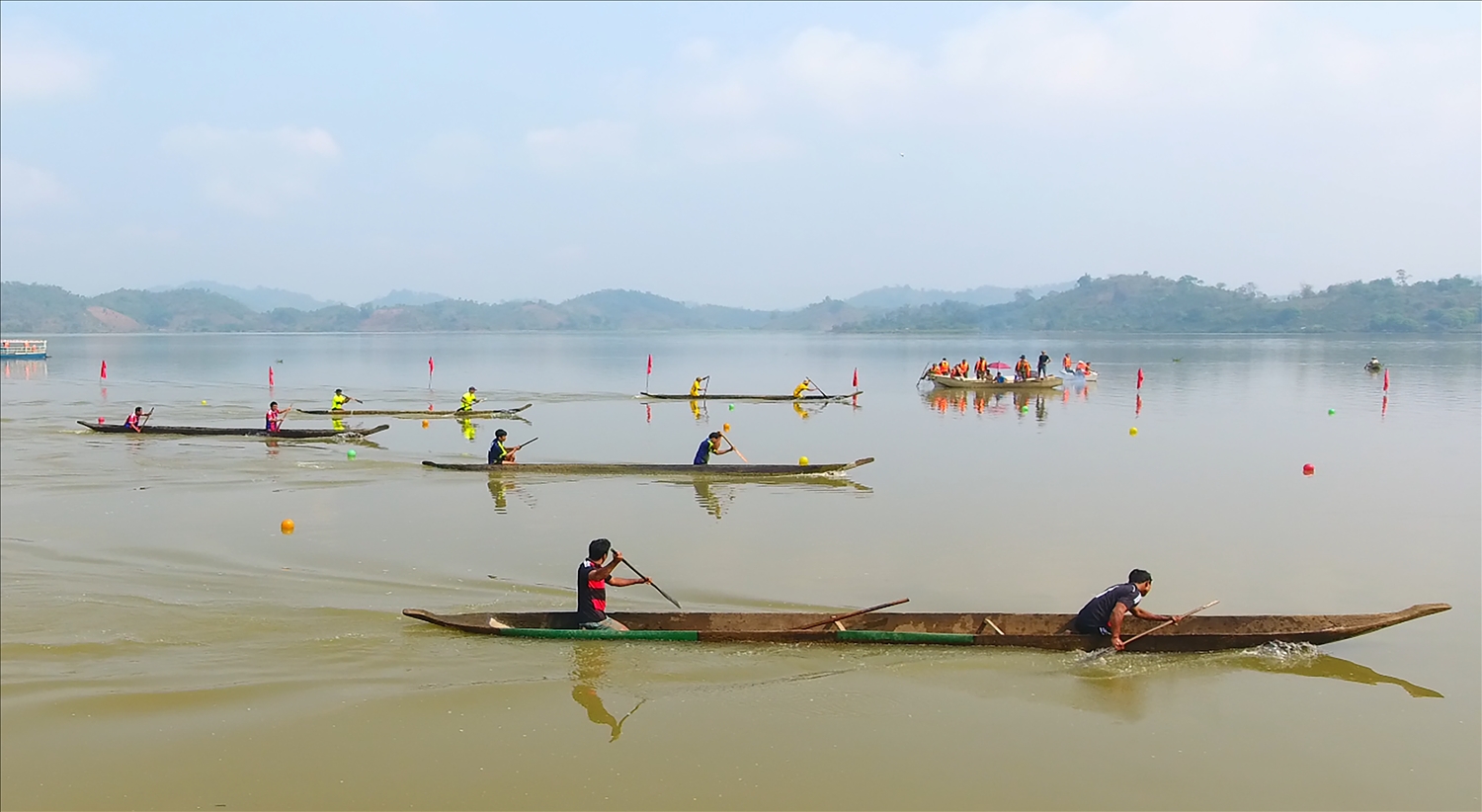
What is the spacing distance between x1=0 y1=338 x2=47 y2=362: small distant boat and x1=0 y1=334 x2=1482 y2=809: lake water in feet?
195

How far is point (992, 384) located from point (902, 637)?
36026 mm

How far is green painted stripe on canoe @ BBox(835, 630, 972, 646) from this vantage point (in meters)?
10.1

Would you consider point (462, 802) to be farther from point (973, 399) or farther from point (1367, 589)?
point (973, 399)

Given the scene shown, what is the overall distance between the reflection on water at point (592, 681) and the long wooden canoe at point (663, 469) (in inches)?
405

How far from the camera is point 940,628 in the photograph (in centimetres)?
1057

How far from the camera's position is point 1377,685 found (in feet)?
32.1

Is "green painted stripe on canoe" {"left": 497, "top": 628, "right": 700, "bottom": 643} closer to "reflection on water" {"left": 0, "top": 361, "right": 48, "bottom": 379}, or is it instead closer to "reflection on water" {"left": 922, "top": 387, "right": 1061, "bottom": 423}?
"reflection on water" {"left": 922, "top": 387, "right": 1061, "bottom": 423}

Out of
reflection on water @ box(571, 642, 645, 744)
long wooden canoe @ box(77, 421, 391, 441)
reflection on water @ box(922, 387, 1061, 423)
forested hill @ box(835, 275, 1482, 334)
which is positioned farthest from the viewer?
forested hill @ box(835, 275, 1482, 334)

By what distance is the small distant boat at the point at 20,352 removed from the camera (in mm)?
75938

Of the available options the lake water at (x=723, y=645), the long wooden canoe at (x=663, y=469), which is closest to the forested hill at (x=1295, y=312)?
the lake water at (x=723, y=645)

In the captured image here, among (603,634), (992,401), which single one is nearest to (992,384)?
(992,401)

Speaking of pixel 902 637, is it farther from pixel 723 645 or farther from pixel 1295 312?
pixel 1295 312

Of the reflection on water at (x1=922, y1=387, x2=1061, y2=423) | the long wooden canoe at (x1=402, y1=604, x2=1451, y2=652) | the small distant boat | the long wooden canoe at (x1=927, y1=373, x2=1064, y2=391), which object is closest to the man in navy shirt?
the long wooden canoe at (x1=402, y1=604, x2=1451, y2=652)

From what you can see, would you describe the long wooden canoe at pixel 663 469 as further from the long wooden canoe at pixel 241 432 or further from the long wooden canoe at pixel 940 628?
the long wooden canoe at pixel 940 628
